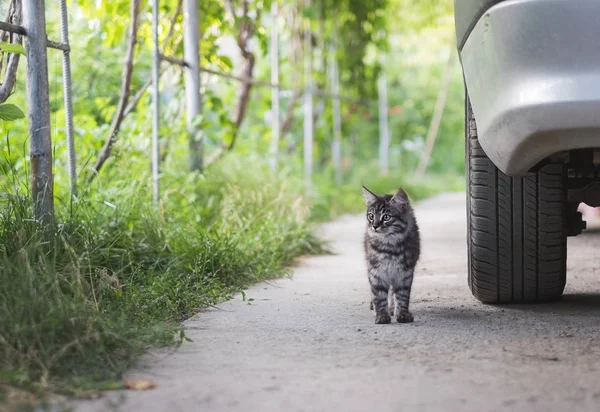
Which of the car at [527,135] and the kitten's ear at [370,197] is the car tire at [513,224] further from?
the kitten's ear at [370,197]

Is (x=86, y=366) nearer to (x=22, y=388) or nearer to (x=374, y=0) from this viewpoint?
(x=22, y=388)

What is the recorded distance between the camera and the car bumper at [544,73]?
292 cm

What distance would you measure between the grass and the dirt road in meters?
0.15

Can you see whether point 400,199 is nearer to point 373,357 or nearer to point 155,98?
point 373,357

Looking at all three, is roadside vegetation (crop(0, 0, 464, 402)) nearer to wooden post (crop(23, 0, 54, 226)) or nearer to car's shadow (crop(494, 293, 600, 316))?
wooden post (crop(23, 0, 54, 226))

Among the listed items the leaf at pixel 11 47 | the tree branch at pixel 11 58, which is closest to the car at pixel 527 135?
the leaf at pixel 11 47

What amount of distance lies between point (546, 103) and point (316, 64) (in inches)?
372

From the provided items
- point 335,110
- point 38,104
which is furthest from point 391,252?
point 335,110

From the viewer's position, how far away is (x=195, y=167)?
6668 mm

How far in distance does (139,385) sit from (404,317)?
1.51 meters

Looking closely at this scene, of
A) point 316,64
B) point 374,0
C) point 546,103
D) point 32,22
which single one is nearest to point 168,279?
point 32,22

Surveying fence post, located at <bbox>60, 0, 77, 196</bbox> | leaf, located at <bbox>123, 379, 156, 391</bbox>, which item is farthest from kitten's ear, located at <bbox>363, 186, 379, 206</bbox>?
leaf, located at <bbox>123, 379, 156, 391</bbox>

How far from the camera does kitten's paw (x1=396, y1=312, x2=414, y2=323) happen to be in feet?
12.5

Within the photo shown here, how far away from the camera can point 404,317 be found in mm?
3828
